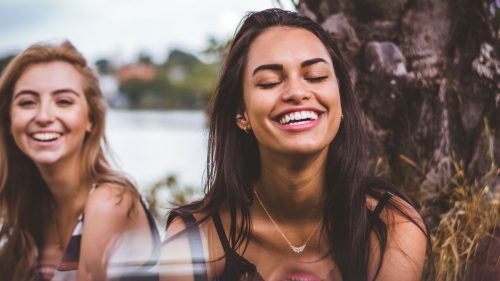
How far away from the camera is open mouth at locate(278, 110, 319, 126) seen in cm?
244

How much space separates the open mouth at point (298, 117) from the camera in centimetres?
244

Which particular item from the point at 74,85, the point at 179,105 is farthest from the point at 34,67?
the point at 179,105

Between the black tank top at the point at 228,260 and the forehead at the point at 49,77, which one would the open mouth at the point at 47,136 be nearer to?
the forehead at the point at 49,77

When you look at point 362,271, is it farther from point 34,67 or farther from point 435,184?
point 34,67

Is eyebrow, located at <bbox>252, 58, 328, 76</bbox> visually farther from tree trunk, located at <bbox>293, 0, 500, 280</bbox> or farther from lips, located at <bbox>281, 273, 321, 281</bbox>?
tree trunk, located at <bbox>293, 0, 500, 280</bbox>

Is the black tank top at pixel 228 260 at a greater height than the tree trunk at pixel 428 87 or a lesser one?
lesser

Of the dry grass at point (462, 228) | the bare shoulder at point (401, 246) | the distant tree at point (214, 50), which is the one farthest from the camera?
the distant tree at point (214, 50)

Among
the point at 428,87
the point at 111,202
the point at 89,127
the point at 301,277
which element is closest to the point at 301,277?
the point at 301,277

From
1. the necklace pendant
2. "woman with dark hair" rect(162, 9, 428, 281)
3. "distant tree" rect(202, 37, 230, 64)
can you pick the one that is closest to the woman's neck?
"woman with dark hair" rect(162, 9, 428, 281)

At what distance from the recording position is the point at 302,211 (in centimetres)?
275

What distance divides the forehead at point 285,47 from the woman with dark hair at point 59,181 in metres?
0.99

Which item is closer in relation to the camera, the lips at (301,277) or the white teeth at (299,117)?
the white teeth at (299,117)

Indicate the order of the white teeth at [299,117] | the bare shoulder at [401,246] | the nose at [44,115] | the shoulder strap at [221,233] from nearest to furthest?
the white teeth at [299,117]
the bare shoulder at [401,246]
the shoulder strap at [221,233]
the nose at [44,115]

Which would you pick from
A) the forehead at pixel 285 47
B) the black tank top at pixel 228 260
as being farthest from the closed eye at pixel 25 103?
the forehead at pixel 285 47
